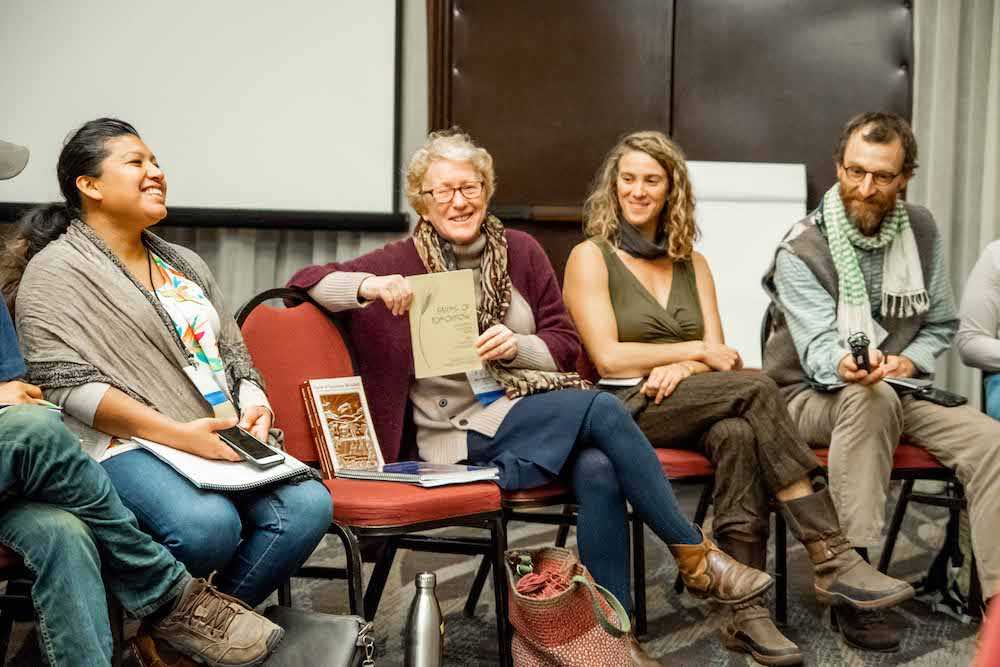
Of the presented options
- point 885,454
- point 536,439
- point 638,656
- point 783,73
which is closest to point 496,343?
point 536,439

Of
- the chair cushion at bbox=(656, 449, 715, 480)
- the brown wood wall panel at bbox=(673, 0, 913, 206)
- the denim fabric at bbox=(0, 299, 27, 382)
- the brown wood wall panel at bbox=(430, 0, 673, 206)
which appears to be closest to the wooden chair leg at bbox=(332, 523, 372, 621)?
the denim fabric at bbox=(0, 299, 27, 382)

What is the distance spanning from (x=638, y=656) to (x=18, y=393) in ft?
4.48

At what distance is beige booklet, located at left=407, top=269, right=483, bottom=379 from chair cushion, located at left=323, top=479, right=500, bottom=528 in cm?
30

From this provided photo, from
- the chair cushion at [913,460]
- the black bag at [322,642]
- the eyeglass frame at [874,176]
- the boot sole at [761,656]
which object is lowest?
the boot sole at [761,656]

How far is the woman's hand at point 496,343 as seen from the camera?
8.44ft

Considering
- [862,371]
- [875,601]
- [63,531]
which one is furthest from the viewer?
[862,371]

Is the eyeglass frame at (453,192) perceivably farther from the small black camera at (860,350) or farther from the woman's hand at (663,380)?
the small black camera at (860,350)

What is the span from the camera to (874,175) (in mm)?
3078

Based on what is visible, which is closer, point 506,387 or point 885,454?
point 506,387

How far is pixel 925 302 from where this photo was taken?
307cm

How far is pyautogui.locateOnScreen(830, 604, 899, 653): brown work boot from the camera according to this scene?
8.82 ft

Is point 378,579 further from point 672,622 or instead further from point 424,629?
point 672,622

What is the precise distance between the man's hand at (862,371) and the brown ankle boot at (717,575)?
2.00 ft

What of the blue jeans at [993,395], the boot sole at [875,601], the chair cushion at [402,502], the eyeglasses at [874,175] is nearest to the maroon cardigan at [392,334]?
the chair cushion at [402,502]
